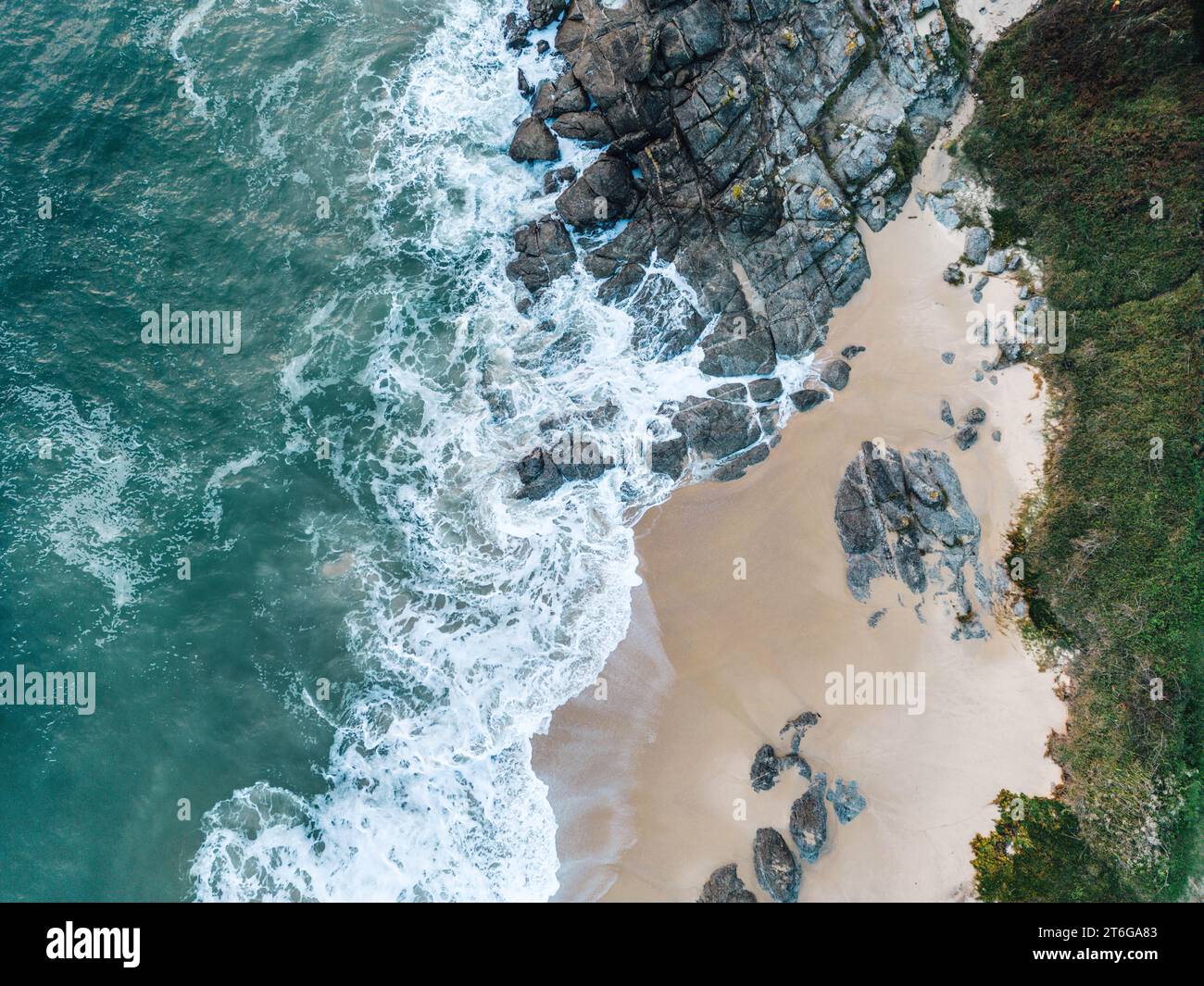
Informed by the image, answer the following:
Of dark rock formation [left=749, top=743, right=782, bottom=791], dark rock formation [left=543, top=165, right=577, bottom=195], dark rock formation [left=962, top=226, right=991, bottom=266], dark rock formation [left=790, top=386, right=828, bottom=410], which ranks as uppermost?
dark rock formation [left=543, top=165, right=577, bottom=195]

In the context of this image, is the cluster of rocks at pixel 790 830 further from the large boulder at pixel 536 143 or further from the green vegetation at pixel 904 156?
the large boulder at pixel 536 143

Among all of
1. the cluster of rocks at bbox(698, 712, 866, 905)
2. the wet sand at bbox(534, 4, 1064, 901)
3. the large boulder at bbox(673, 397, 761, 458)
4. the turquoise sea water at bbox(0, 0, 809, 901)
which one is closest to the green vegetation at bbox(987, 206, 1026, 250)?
the wet sand at bbox(534, 4, 1064, 901)

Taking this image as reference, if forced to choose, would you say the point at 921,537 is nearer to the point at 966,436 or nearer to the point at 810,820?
the point at 966,436

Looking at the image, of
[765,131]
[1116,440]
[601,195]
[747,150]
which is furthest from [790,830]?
[765,131]

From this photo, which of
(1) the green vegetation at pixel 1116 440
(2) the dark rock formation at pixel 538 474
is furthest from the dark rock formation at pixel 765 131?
Answer: (2) the dark rock formation at pixel 538 474

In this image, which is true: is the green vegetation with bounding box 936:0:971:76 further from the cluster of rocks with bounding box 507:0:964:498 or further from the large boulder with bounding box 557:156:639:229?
the large boulder with bounding box 557:156:639:229
